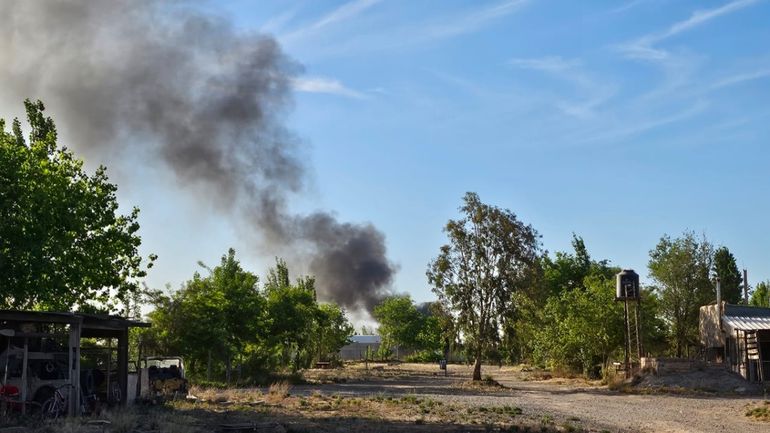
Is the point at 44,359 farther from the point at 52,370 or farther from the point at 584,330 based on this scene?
the point at 584,330

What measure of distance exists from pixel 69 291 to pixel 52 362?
543 centimetres

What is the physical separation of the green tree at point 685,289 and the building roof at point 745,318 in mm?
11412

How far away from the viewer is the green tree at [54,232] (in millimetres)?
25766

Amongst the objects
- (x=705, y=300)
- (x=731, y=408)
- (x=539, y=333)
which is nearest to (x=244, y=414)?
(x=731, y=408)

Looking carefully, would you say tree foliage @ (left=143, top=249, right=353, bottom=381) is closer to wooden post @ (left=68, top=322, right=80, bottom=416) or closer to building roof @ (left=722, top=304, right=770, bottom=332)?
wooden post @ (left=68, top=322, right=80, bottom=416)

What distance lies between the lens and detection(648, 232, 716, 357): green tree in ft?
196

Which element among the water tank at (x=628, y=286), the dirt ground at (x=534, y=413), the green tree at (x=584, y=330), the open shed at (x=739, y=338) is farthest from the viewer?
the green tree at (x=584, y=330)

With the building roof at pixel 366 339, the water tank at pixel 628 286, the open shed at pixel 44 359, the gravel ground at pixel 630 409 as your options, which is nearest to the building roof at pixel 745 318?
the water tank at pixel 628 286

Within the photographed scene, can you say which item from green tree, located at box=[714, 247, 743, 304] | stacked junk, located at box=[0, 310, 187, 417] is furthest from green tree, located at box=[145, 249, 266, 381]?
green tree, located at box=[714, 247, 743, 304]

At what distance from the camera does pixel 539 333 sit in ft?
191

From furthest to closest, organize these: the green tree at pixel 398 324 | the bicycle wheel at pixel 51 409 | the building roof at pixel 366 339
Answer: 1. the building roof at pixel 366 339
2. the green tree at pixel 398 324
3. the bicycle wheel at pixel 51 409

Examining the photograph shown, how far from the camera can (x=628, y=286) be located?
45312mm

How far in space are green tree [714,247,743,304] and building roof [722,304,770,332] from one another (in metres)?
25.1

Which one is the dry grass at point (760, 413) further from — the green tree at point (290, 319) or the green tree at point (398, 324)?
the green tree at point (398, 324)
